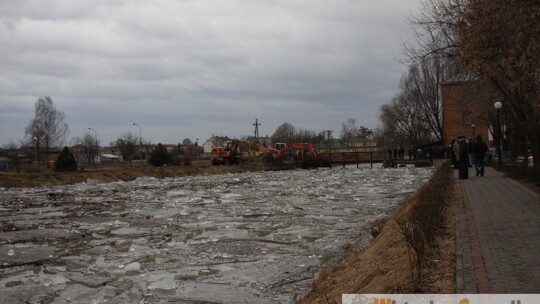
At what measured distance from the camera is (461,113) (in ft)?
234

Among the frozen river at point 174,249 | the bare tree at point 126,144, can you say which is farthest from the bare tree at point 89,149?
the frozen river at point 174,249

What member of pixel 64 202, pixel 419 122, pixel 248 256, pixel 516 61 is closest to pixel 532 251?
pixel 248 256

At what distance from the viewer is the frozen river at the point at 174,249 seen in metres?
8.55

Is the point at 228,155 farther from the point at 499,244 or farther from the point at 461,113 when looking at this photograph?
the point at 499,244

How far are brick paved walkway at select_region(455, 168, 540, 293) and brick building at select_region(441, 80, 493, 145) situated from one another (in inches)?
1078

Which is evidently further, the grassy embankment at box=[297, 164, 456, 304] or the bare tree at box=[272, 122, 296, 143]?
the bare tree at box=[272, 122, 296, 143]

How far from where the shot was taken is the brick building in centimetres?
4231

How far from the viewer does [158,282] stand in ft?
29.6

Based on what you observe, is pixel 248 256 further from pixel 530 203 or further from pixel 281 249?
pixel 530 203

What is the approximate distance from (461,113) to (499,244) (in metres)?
66.9

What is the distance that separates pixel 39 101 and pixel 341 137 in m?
94.6

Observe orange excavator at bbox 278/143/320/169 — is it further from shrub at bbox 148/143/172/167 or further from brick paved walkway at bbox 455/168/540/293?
brick paved walkway at bbox 455/168/540/293

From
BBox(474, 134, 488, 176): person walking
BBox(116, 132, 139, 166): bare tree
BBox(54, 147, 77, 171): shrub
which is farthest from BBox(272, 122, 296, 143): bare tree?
BBox(474, 134, 488, 176): person walking

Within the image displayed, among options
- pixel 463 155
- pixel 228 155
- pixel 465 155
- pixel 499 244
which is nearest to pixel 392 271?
pixel 499 244
